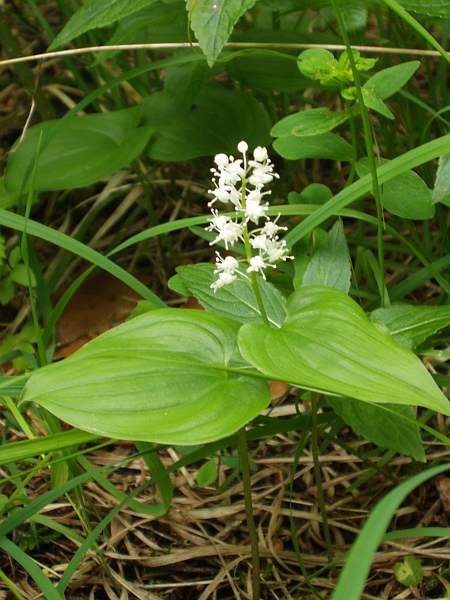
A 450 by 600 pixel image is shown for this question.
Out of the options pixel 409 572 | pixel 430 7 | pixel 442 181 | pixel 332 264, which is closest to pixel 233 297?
pixel 332 264

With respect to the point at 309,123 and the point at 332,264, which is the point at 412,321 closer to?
the point at 332,264

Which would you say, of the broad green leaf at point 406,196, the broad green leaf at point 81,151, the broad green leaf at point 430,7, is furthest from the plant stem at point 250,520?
the broad green leaf at point 430,7

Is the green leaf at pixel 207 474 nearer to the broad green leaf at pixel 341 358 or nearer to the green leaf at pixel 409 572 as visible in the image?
the green leaf at pixel 409 572

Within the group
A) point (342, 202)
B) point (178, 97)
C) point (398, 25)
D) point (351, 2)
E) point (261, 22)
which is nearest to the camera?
point (342, 202)

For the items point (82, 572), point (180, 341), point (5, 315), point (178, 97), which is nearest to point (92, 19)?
point (178, 97)

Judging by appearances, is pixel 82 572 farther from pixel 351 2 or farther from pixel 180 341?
pixel 351 2
